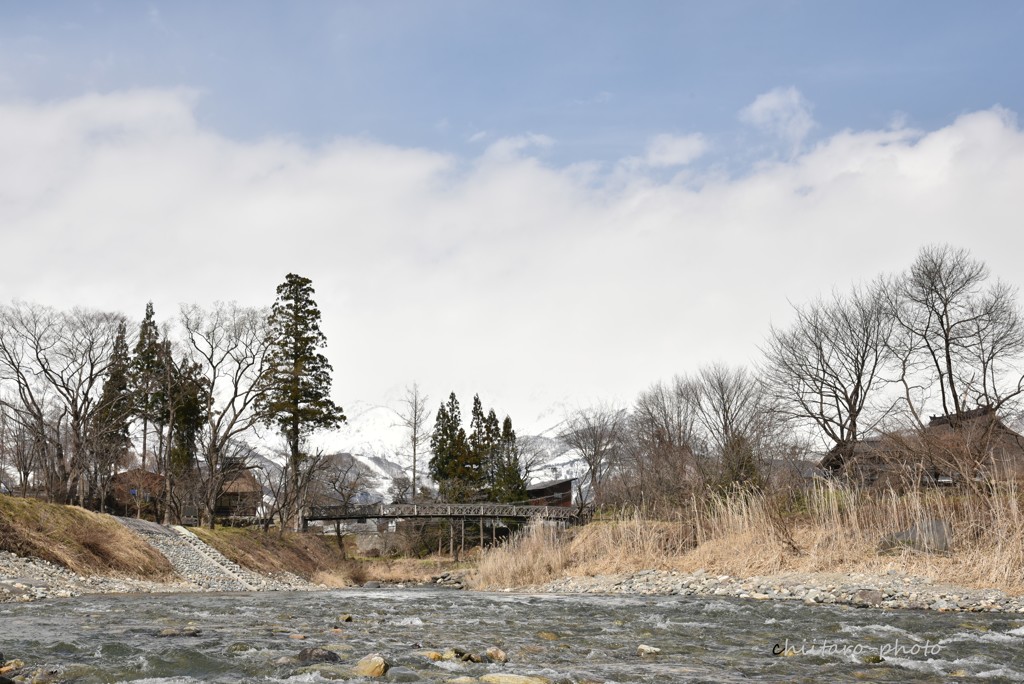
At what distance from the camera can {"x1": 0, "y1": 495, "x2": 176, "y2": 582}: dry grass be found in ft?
64.5

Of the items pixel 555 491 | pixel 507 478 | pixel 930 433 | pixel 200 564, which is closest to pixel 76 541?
pixel 200 564

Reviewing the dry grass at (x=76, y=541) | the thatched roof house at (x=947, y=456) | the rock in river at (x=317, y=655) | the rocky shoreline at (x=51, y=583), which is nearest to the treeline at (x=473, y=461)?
the thatched roof house at (x=947, y=456)

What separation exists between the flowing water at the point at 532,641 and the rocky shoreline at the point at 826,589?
2.72ft

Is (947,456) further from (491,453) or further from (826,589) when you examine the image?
(491,453)

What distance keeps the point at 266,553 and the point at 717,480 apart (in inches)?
849

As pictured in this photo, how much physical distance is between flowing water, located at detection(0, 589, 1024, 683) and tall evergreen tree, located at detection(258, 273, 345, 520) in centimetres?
2983

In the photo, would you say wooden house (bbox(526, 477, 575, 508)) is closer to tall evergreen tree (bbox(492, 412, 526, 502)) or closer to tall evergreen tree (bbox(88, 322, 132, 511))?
tall evergreen tree (bbox(492, 412, 526, 502))

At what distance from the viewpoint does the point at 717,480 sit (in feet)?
106

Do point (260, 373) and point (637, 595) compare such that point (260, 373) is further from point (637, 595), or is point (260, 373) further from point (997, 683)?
point (997, 683)

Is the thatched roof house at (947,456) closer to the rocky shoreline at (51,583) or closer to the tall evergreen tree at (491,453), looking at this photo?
the rocky shoreline at (51,583)

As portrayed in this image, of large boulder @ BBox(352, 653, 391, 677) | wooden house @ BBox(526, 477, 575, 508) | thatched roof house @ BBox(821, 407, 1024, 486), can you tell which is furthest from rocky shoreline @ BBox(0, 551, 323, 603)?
wooden house @ BBox(526, 477, 575, 508)

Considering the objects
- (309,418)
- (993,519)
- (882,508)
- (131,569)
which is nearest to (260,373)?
(309,418)

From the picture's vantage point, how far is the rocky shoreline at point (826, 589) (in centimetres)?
1154

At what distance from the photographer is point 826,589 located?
13805mm
